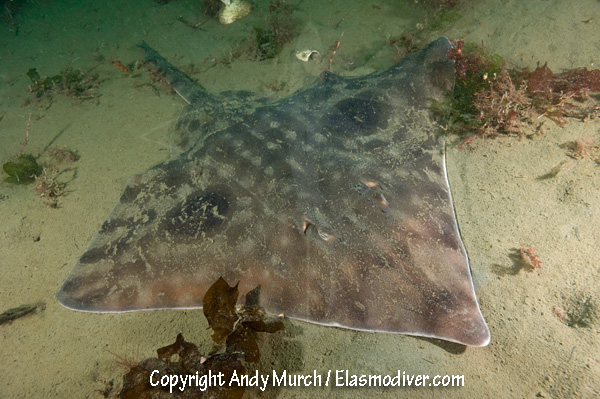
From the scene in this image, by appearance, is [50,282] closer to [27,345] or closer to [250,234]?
[27,345]

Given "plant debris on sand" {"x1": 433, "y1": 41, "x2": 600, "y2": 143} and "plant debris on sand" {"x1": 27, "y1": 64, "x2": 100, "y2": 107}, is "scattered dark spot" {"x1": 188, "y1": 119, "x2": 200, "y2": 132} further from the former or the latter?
"plant debris on sand" {"x1": 433, "y1": 41, "x2": 600, "y2": 143}

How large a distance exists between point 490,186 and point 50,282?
604 centimetres

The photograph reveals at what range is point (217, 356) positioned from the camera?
297 cm

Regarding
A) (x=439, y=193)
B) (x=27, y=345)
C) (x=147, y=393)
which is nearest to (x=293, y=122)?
(x=439, y=193)

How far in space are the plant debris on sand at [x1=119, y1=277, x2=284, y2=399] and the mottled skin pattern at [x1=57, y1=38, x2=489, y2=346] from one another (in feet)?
0.64

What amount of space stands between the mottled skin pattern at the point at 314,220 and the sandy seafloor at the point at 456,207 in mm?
616

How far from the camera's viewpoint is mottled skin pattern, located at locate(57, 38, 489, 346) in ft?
8.72

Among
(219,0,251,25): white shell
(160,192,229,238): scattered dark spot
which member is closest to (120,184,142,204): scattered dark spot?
(160,192,229,238): scattered dark spot

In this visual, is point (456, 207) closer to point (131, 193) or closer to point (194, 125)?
point (194, 125)

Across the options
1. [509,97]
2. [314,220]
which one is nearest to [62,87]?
[314,220]

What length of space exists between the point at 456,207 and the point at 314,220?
6.51 ft

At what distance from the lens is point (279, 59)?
6.82m

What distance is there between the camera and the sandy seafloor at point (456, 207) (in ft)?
9.08

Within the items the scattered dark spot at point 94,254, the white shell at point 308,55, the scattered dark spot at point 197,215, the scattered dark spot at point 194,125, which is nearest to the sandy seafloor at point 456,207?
the white shell at point 308,55
